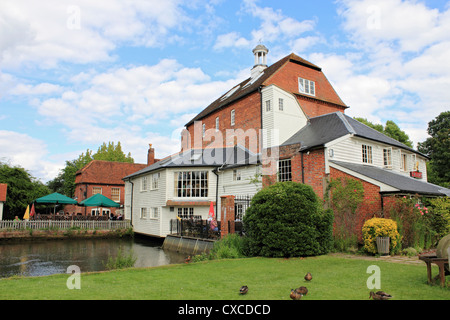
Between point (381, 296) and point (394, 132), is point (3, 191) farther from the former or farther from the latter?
point (394, 132)

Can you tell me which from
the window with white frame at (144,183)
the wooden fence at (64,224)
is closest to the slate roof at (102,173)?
the wooden fence at (64,224)

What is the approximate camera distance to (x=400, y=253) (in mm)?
11961

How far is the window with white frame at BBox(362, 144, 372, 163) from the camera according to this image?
18055 mm

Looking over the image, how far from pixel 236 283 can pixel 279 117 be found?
55.5ft

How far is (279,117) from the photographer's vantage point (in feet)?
75.6

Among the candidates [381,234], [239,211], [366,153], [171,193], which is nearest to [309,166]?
[366,153]

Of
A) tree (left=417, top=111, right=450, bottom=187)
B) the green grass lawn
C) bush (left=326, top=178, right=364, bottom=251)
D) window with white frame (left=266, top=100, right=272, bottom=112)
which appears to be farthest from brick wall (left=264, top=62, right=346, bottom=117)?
the green grass lawn

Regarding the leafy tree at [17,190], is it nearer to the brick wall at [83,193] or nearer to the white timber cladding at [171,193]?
Result: the brick wall at [83,193]

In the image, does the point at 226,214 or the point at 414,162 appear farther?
the point at 414,162

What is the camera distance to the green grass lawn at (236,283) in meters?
6.17

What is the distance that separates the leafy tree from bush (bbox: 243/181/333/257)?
29.0 meters

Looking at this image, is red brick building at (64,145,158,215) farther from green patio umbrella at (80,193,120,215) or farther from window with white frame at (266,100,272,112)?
window with white frame at (266,100,272,112)
